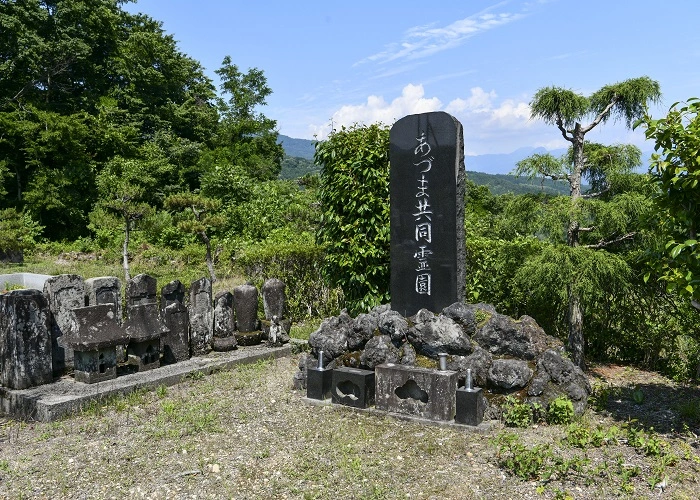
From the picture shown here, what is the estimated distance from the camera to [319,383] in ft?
19.4

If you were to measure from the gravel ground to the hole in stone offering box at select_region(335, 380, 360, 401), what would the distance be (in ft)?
0.54

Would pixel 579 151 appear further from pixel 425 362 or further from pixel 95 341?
pixel 95 341

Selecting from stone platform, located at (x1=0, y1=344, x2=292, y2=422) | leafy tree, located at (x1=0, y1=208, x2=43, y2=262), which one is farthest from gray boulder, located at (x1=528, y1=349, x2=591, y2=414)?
leafy tree, located at (x1=0, y1=208, x2=43, y2=262)

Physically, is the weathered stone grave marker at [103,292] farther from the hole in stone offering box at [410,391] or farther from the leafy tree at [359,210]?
the hole in stone offering box at [410,391]

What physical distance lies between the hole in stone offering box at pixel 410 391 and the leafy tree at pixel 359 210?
2.85m

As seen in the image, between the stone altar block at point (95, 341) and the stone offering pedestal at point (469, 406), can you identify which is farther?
the stone altar block at point (95, 341)

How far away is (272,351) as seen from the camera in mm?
8055

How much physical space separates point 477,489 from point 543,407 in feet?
5.43

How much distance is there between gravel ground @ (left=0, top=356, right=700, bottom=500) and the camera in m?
3.86

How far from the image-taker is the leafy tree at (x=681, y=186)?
4.37 m

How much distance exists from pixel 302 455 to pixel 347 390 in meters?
1.43

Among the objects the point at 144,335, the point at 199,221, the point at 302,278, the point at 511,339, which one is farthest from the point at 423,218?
the point at 199,221

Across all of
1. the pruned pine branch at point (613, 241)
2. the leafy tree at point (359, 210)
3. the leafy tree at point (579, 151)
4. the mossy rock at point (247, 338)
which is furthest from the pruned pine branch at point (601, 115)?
the mossy rock at point (247, 338)

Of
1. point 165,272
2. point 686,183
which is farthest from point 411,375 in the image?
point 165,272
